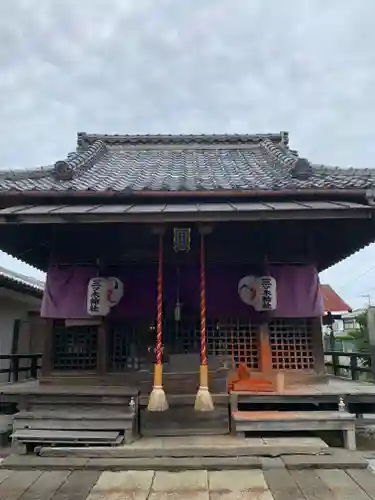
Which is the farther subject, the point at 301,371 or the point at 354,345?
the point at 354,345

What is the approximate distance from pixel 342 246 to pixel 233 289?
3027 mm

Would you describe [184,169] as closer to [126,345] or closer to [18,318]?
[126,345]

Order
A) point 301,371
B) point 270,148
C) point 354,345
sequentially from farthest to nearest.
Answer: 1. point 354,345
2. point 270,148
3. point 301,371

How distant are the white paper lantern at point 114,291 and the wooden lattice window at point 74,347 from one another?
798 mm

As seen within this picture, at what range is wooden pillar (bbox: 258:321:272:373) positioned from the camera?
7871 mm

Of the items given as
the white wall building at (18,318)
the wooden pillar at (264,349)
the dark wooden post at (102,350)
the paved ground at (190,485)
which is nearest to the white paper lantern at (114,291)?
the dark wooden post at (102,350)

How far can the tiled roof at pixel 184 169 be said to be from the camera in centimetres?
731

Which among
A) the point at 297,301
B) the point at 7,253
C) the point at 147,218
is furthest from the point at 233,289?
the point at 7,253

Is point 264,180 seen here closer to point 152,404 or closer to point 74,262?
point 74,262

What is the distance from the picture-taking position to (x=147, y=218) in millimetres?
6285

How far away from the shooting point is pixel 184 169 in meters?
9.87

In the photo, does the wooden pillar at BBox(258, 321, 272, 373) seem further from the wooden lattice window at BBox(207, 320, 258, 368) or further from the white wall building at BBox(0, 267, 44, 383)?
the white wall building at BBox(0, 267, 44, 383)

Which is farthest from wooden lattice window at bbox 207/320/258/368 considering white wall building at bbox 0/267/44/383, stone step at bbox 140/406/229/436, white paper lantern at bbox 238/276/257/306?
white wall building at bbox 0/267/44/383

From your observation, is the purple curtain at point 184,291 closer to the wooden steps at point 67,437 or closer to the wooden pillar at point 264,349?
the wooden pillar at point 264,349
